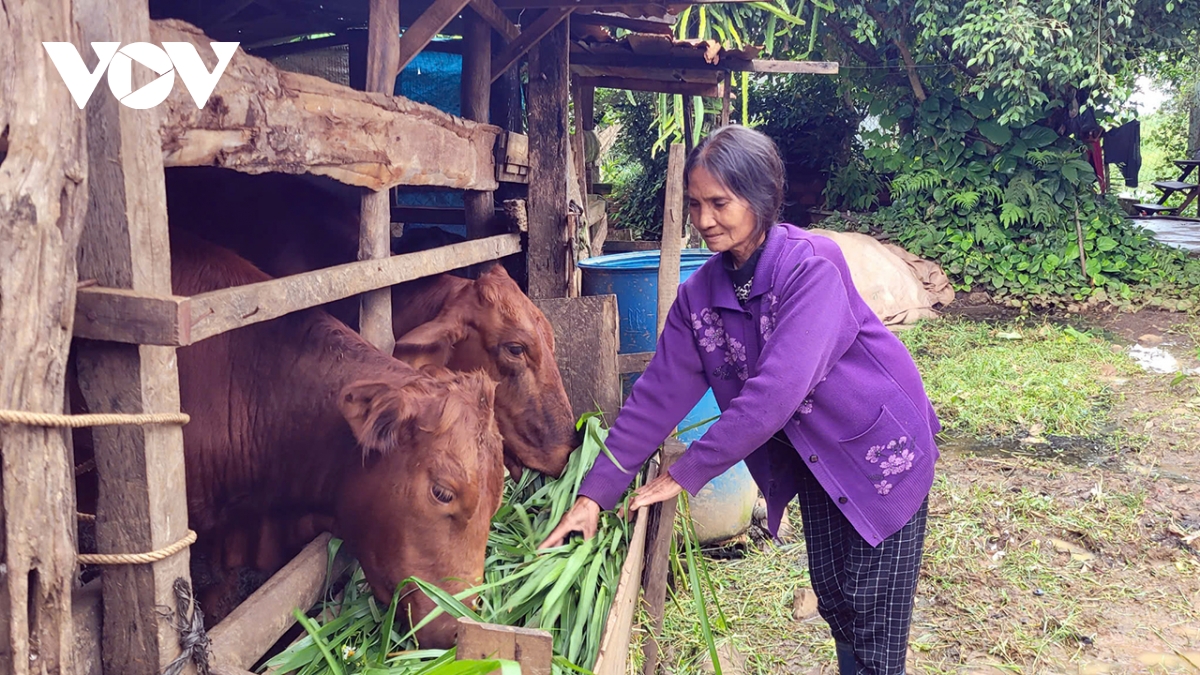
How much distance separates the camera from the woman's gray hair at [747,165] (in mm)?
2539

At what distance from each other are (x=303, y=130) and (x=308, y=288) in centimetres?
46

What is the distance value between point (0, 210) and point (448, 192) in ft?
15.2

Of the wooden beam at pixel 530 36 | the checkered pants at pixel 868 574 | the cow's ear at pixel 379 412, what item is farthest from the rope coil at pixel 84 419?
the wooden beam at pixel 530 36

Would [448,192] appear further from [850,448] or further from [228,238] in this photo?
[850,448]

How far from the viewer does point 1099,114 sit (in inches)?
446

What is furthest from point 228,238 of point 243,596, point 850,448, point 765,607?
point 765,607

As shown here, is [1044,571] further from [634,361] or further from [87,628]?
[87,628]

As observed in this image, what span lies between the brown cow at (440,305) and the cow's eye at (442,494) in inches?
37.9

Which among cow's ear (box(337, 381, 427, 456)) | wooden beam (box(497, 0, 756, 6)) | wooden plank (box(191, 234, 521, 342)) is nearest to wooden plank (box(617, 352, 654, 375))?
wooden plank (box(191, 234, 521, 342))

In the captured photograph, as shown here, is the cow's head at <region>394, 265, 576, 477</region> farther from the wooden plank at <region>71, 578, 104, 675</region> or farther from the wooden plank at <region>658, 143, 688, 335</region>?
the wooden plank at <region>71, 578, 104, 675</region>

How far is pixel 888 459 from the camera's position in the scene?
265 centimetres

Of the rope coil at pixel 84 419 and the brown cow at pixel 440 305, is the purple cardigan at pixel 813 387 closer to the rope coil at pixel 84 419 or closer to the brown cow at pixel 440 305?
the brown cow at pixel 440 305

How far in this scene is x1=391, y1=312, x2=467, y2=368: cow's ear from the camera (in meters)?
3.32

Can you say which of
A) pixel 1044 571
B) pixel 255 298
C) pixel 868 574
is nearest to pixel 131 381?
pixel 255 298
